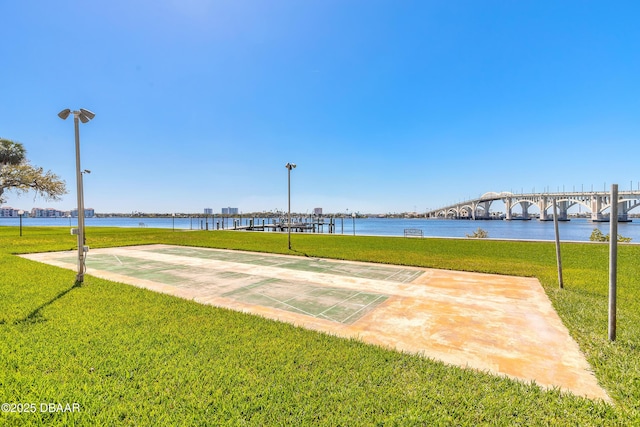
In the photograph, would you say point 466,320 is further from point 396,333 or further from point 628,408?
point 628,408

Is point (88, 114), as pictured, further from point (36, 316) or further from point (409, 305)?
point (409, 305)

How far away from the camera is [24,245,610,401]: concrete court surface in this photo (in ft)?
13.2

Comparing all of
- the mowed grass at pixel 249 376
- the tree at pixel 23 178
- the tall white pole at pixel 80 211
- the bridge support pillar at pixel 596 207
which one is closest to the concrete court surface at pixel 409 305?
the mowed grass at pixel 249 376

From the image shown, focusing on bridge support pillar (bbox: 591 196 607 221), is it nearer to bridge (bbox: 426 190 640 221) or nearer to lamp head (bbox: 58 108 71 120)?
bridge (bbox: 426 190 640 221)

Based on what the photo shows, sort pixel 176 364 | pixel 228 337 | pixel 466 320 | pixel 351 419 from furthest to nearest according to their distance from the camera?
pixel 466 320, pixel 228 337, pixel 176 364, pixel 351 419

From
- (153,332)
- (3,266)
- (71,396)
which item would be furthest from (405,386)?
(3,266)

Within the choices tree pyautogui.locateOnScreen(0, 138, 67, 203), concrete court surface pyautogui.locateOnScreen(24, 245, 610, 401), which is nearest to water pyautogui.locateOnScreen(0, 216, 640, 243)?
tree pyautogui.locateOnScreen(0, 138, 67, 203)

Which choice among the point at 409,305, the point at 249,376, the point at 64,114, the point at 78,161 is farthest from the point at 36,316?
the point at 409,305

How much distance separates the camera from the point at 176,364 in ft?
11.9

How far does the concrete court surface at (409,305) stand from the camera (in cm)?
404

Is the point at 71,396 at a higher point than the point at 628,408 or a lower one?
higher

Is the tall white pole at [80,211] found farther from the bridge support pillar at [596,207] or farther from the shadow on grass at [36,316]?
the bridge support pillar at [596,207]

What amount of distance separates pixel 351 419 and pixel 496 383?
1.91 meters

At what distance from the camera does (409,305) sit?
6.41m
